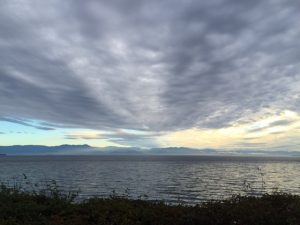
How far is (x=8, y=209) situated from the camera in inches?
553

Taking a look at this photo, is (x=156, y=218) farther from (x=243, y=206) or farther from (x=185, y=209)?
(x=243, y=206)

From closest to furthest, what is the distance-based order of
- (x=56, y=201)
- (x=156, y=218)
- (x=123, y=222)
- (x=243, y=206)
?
1. (x=123, y=222)
2. (x=156, y=218)
3. (x=243, y=206)
4. (x=56, y=201)

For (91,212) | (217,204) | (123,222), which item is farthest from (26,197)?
(217,204)

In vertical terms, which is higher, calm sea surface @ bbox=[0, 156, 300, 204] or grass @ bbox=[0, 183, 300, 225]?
grass @ bbox=[0, 183, 300, 225]

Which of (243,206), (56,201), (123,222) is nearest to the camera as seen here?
(123,222)

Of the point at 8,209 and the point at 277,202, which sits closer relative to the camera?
the point at 8,209

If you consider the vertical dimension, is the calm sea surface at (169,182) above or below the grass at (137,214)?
below

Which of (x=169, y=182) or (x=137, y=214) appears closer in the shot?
(x=137, y=214)

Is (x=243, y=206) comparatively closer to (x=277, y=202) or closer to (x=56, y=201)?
(x=277, y=202)

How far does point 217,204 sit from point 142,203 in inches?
140

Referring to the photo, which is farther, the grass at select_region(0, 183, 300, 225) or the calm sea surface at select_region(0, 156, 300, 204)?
the calm sea surface at select_region(0, 156, 300, 204)

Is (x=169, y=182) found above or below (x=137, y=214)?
below

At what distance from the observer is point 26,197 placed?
16.8 m

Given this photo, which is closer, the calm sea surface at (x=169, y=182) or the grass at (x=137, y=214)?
the grass at (x=137, y=214)
